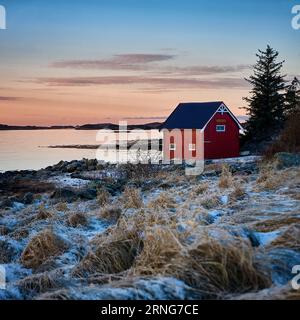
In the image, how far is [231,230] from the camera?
6.22m

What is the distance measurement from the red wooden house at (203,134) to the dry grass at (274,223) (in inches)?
926

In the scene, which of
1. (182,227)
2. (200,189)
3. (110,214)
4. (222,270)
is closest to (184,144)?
(200,189)

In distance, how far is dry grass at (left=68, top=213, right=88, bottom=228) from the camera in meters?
9.35

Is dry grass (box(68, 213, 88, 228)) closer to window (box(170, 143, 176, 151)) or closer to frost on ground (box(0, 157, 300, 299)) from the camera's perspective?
frost on ground (box(0, 157, 300, 299))

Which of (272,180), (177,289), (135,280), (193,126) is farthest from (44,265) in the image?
(193,126)

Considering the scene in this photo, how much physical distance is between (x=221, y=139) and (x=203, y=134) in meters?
1.56

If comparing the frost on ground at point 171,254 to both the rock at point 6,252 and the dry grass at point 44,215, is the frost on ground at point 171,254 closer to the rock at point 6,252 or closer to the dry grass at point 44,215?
the rock at point 6,252

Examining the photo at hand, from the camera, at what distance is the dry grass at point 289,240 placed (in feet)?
19.4

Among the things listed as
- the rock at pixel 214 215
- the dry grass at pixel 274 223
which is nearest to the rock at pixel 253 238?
the dry grass at pixel 274 223

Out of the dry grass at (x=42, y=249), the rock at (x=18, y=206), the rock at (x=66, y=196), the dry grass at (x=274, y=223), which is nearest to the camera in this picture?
the dry grass at (x=274, y=223)

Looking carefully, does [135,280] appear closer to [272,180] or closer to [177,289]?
[177,289]

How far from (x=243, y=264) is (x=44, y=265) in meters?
2.94

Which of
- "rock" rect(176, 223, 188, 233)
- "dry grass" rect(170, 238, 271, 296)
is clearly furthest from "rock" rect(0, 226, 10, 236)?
"dry grass" rect(170, 238, 271, 296)
